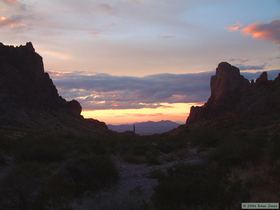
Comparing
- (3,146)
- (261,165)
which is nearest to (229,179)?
(261,165)

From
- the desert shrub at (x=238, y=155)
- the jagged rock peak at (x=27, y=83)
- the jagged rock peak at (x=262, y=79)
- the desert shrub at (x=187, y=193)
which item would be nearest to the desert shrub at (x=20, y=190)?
the desert shrub at (x=187, y=193)

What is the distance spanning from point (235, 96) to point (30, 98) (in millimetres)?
58756

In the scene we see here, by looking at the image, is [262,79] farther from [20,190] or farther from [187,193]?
[20,190]

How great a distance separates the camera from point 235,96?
12875 centimetres

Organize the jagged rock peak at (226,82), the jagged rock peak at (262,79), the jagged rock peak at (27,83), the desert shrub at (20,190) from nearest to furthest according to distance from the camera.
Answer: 1. the desert shrub at (20,190)
2. the jagged rock peak at (27,83)
3. the jagged rock peak at (262,79)
4. the jagged rock peak at (226,82)

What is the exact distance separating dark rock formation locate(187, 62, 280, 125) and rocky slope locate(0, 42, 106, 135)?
33309mm

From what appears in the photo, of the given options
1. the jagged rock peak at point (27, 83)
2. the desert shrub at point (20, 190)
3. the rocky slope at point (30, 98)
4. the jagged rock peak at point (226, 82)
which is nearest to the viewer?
the desert shrub at point (20, 190)

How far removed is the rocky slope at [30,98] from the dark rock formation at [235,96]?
Result: 33.3 metres

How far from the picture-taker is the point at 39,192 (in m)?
14.2

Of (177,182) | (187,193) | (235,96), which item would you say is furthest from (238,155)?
(235,96)

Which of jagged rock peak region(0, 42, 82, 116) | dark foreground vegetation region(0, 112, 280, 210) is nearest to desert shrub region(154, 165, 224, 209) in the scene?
dark foreground vegetation region(0, 112, 280, 210)

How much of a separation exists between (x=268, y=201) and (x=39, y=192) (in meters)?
7.17

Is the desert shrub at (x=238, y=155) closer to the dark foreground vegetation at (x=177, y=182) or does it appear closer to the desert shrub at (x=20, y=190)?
the dark foreground vegetation at (x=177, y=182)

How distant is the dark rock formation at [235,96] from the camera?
332 feet
